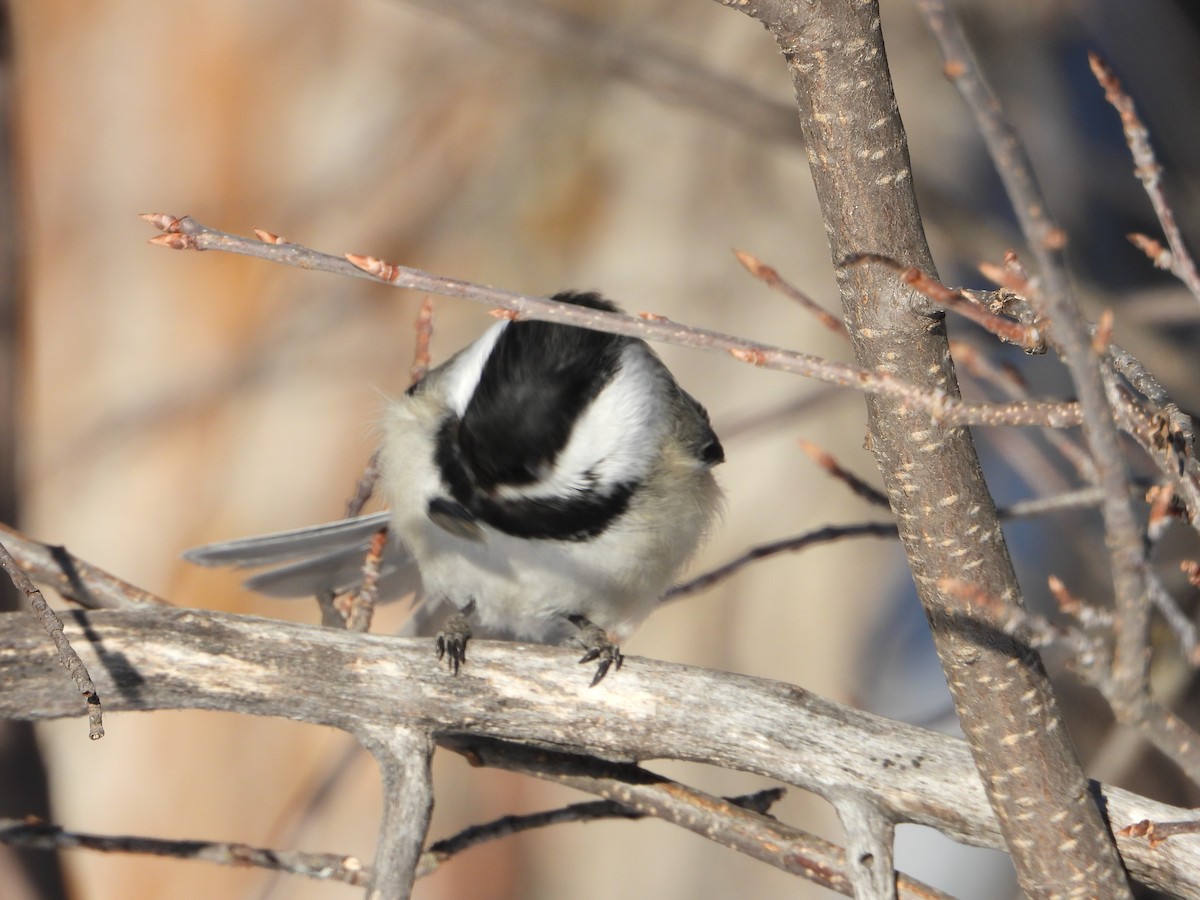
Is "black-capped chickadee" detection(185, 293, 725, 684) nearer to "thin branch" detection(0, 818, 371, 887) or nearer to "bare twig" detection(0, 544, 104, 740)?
"thin branch" detection(0, 818, 371, 887)

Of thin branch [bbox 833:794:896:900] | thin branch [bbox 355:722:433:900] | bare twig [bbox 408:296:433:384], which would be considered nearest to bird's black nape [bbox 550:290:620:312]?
bare twig [bbox 408:296:433:384]

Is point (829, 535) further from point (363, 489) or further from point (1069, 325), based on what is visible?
point (1069, 325)

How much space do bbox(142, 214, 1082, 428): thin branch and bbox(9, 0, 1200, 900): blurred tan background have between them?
2.37 metres

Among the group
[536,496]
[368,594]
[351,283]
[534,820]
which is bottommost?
[534,820]

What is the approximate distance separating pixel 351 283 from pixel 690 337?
289 centimetres

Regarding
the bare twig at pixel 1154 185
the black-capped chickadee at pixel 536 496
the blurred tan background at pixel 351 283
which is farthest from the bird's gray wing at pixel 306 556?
the bare twig at pixel 1154 185

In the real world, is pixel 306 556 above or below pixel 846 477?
below

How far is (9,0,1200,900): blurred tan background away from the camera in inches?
138

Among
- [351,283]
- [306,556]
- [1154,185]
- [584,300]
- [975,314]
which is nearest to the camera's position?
[975,314]

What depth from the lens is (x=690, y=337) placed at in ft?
3.35

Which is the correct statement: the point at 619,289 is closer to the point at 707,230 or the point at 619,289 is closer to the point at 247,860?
the point at 707,230

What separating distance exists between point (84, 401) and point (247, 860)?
7.67ft

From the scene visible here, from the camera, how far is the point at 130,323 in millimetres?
3609

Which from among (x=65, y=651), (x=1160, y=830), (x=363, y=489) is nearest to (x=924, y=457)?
(x=1160, y=830)
